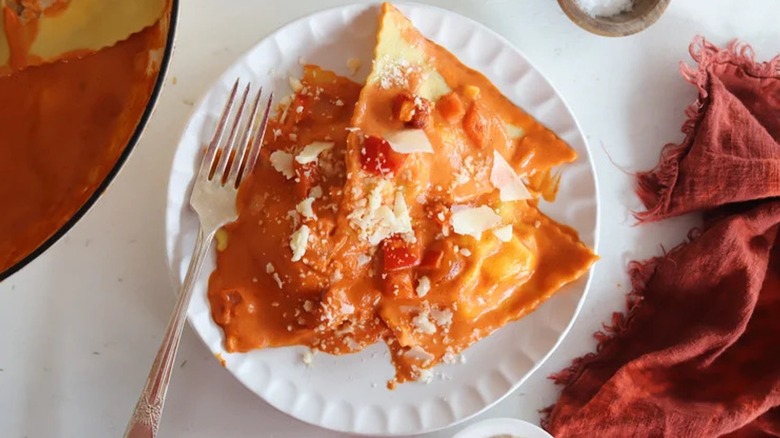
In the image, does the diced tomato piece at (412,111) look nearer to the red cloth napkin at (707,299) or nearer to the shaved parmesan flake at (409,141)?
the shaved parmesan flake at (409,141)

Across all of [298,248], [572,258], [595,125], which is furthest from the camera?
[595,125]

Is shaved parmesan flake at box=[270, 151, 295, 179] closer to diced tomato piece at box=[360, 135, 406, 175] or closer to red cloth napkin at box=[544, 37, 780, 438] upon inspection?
diced tomato piece at box=[360, 135, 406, 175]

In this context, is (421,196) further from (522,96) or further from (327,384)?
(327,384)

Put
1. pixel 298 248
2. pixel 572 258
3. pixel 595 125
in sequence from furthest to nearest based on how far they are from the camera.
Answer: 1. pixel 595 125
2. pixel 572 258
3. pixel 298 248

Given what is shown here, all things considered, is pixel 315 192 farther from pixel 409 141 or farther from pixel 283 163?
pixel 409 141

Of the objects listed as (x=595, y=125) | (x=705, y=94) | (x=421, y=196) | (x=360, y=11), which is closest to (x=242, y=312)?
(x=421, y=196)
